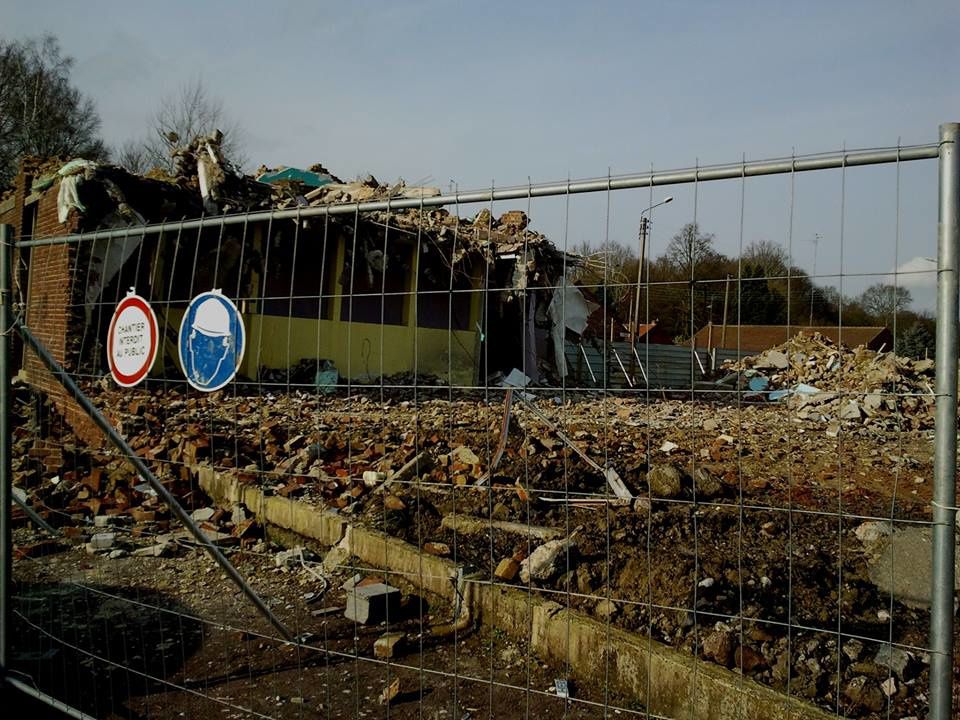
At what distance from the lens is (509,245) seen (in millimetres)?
14273

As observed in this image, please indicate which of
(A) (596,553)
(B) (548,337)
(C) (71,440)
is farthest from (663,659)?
(B) (548,337)

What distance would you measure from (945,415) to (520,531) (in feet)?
10.7

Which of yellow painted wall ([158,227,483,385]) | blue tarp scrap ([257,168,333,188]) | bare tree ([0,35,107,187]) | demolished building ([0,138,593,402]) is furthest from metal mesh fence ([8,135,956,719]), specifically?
bare tree ([0,35,107,187])

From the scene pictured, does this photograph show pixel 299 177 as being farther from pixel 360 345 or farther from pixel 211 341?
pixel 211 341

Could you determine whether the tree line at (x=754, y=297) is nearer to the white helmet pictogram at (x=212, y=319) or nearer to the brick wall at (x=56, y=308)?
the white helmet pictogram at (x=212, y=319)

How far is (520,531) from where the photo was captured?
486cm

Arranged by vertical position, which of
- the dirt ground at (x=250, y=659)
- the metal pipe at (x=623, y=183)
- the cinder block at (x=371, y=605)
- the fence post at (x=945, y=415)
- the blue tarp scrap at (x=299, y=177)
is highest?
the blue tarp scrap at (x=299, y=177)

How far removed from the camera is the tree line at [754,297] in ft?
7.23

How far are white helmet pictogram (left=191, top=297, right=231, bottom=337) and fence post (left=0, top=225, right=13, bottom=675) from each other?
3.13ft

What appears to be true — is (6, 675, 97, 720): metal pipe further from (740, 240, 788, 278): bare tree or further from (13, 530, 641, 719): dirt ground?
(740, 240, 788, 278): bare tree

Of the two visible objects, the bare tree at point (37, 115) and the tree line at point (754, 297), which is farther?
the bare tree at point (37, 115)

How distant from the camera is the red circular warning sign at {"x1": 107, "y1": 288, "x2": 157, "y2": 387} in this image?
3.23 metres

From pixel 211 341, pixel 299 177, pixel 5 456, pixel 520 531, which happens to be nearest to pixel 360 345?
pixel 299 177

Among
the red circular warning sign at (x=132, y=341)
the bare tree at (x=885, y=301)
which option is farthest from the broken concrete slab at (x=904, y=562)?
the red circular warning sign at (x=132, y=341)
